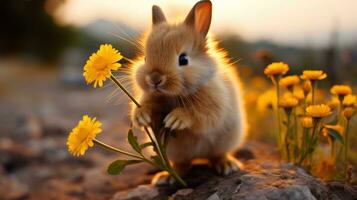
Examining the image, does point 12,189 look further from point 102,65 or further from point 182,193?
point 102,65

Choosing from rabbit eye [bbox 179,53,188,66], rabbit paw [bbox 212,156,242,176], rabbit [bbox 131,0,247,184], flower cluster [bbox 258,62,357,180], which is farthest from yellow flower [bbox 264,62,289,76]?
rabbit paw [bbox 212,156,242,176]

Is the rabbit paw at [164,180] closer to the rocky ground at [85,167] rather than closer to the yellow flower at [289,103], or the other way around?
the rocky ground at [85,167]

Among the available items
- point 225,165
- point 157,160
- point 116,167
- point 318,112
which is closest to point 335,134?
point 318,112

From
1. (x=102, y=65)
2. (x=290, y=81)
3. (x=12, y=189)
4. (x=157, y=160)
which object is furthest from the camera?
(x=12, y=189)

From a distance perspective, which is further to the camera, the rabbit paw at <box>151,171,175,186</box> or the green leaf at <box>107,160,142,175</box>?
the rabbit paw at <box>151,171,175,186</box>

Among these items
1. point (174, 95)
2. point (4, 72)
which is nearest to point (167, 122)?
point (174, 95)

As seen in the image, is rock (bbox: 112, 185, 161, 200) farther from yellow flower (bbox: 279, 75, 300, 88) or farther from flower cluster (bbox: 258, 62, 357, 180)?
yellow flower (bbox: 279, 75, 300, 88)
